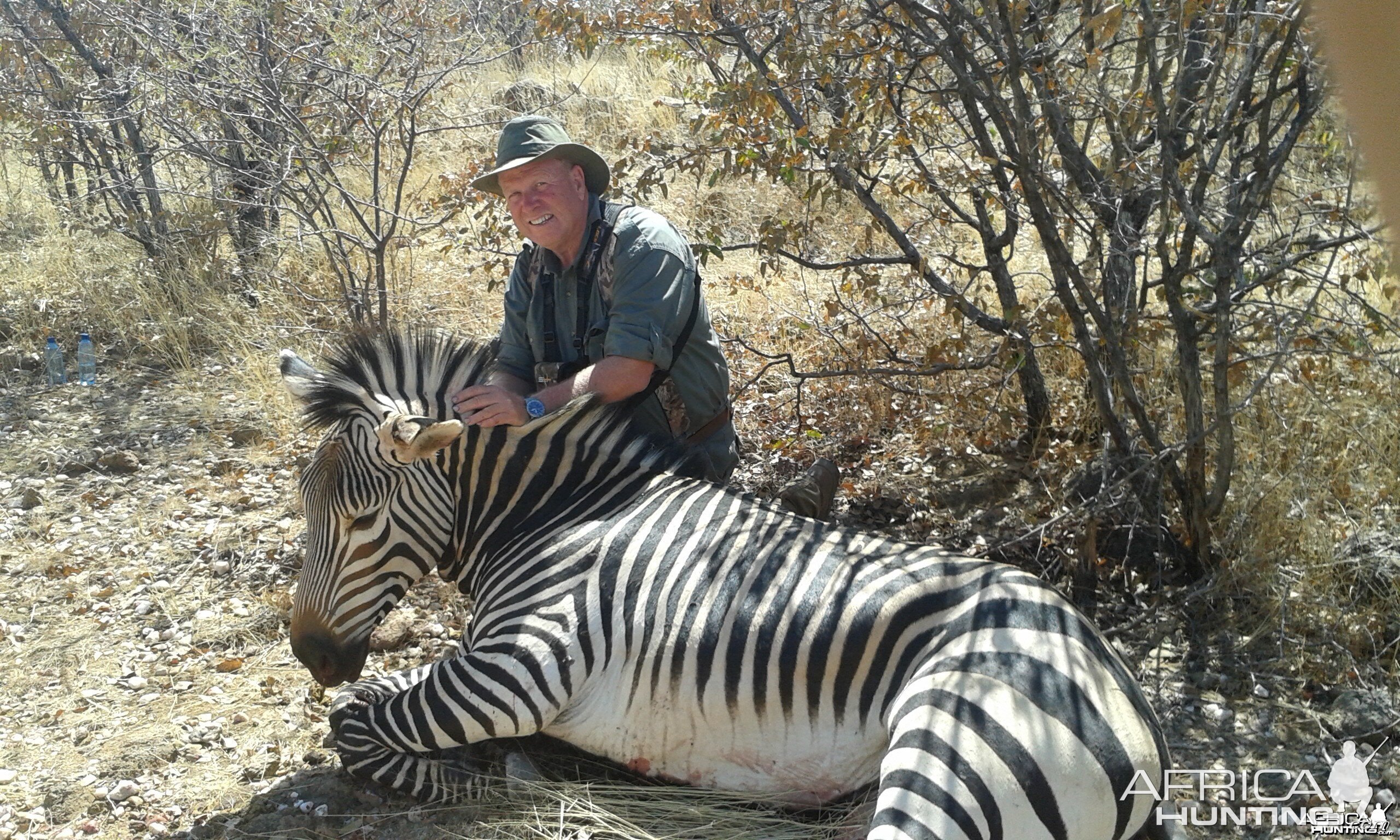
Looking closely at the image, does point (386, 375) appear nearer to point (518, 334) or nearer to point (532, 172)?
point (518, 334)

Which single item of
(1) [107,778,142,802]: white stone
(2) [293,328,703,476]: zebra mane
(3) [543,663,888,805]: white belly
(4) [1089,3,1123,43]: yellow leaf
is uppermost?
(4) [1089,3,1123,43]: yellow leaf

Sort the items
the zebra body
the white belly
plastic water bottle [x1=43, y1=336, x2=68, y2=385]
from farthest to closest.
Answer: plastic water bottle [x1=43, y1=336, x2=68, y2=385], the white belly, the zebra body

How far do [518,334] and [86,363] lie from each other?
A: 4.49 meters

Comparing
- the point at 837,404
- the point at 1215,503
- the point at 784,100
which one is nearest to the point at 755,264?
the point at 837,404

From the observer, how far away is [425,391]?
3979 mm

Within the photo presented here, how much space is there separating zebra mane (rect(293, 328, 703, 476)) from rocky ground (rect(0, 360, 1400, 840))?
3.89 ft

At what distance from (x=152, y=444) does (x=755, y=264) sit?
431 centimetres

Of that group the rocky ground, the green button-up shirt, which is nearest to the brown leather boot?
the green button-up shirt

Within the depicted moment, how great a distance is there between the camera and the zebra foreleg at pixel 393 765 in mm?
3715

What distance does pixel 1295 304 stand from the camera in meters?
5.09

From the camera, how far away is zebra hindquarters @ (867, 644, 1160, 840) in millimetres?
2670

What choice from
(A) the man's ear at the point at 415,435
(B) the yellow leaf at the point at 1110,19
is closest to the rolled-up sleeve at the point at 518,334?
(A) the man's ear at the point at 415,435

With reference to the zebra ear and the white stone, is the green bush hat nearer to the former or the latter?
the zebra ear

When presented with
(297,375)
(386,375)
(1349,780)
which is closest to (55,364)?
(297,375)
